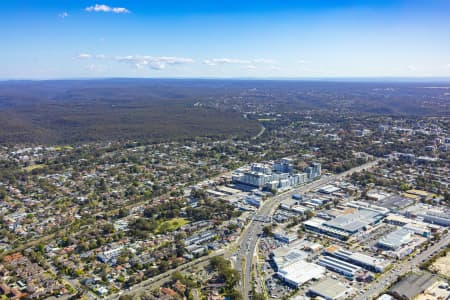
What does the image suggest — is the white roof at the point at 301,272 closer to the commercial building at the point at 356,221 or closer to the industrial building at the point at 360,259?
the industrial building at the point at 360,259

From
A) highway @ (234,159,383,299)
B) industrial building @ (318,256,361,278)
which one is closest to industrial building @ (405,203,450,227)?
highway @ (234,159,383,299)

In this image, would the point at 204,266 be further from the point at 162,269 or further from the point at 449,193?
the point at 449,193

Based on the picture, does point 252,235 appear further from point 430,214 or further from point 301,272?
point 430,214

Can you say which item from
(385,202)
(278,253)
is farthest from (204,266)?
(385,202)

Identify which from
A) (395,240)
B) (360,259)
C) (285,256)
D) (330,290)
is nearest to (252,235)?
(285,256)

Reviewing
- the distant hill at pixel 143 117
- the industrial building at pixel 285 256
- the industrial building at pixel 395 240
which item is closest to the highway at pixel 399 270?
the industrial building at pixel 395 240
